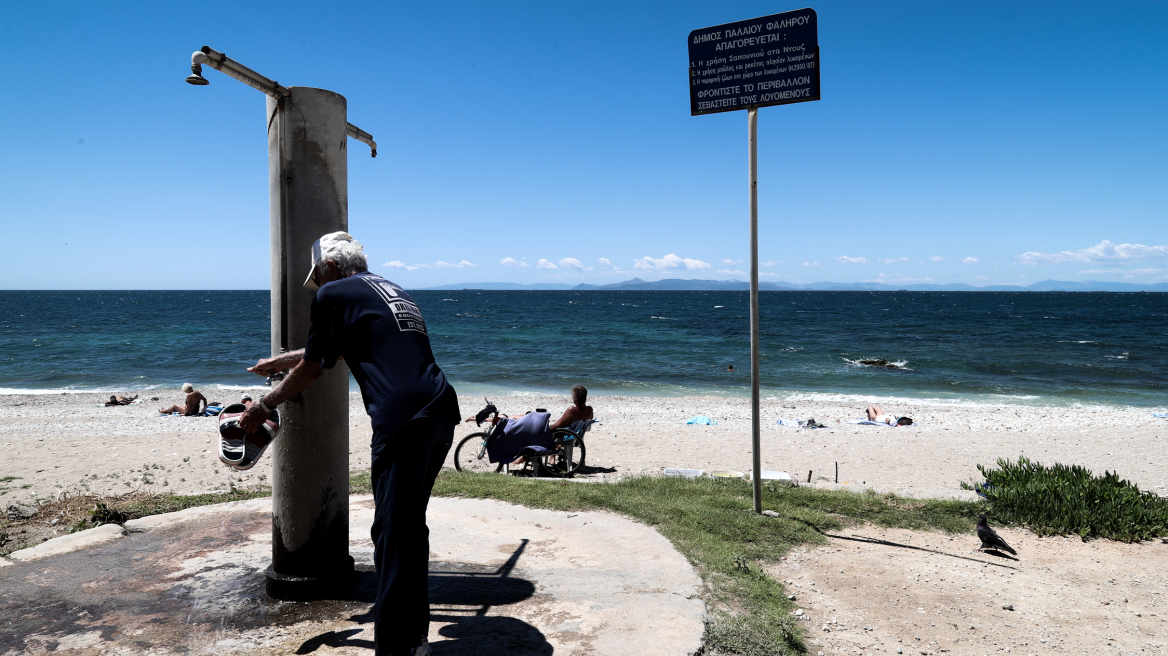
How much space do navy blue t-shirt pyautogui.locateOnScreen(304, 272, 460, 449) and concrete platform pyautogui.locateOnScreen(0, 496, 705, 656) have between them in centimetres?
102

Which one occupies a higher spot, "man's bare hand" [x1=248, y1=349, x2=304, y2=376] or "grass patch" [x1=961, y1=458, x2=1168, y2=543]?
"man's bare hand" [x1=248, y1=349, x2=304, y2=376]

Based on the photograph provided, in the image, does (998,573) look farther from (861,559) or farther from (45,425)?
(45,425)

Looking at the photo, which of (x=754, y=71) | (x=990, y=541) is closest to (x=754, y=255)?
(x=754, y=71)

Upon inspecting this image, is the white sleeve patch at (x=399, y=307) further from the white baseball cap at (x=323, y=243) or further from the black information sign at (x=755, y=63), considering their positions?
the black information sign at (x=755, y=63)

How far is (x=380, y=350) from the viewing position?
8.35 ft

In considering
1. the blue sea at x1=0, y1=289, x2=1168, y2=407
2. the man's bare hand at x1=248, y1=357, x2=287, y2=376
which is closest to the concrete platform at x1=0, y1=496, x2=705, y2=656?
the man's bare hand at x1=248, y1=357, x2=287, y2=376

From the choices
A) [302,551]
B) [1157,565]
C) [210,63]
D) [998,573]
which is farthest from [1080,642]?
[210,63]

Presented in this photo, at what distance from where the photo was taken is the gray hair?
2832mm

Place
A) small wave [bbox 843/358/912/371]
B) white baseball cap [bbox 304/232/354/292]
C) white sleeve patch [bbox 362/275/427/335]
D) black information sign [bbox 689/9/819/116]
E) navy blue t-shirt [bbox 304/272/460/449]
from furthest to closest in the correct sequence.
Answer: small wave [bbox 843/358/912/371] < black information sign [bbox 689/9/819/116] < white baseball cap [bbox 304/232/354/292] < white sleeve patch [bbox 362/275/427/335] < navy blue t-shirt [bbox 304/272/460/449]

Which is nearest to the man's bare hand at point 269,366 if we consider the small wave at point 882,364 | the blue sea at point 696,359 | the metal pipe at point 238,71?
the metal pipe at point 238,71

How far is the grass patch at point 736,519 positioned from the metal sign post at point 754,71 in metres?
0.49

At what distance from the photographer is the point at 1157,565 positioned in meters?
4.40

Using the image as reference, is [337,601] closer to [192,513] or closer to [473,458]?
[192,513]

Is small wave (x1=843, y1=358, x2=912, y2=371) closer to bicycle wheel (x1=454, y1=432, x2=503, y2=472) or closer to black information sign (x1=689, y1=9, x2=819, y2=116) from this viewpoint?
bicycle wheel (x1=454, y1=432, x2=503, y2=472)
